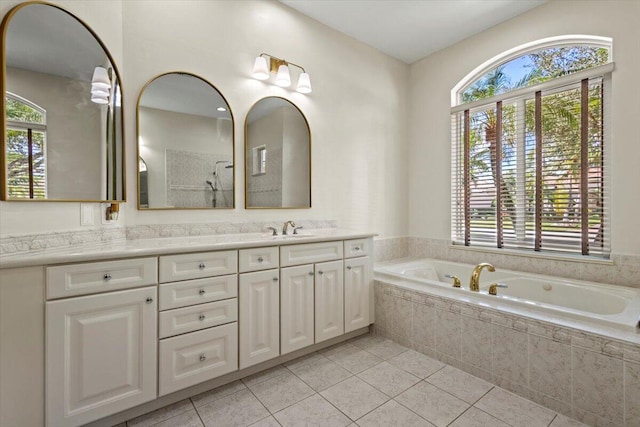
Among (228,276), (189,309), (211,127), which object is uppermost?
(211,127)

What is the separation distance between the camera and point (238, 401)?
5.82 feet

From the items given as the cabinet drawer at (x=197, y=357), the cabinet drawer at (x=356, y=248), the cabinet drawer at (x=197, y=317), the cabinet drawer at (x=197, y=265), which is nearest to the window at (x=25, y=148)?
the cabinet drawer at (x=197, y=265)

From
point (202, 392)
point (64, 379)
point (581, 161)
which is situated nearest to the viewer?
point (64, 379)

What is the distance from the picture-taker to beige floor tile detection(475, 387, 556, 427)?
1.61 meters

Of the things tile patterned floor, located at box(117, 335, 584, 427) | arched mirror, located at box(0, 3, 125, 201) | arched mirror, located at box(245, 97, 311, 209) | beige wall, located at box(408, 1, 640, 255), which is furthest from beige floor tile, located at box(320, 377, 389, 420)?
beige wall, located at box(408, 1, 640, 255)

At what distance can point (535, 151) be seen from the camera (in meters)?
2.78

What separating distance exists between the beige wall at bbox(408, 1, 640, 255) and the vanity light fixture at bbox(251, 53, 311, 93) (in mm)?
1562

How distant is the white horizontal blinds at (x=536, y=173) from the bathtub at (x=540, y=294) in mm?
337

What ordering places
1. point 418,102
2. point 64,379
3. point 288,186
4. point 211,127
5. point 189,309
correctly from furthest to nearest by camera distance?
point 418,102, point 288,186, point 211,127, point 189,309, point 64,379

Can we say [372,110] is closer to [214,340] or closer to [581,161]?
[581,161]

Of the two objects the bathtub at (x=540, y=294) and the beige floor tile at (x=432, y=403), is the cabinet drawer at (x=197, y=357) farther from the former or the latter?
the bathtub at (x=540, y=294)

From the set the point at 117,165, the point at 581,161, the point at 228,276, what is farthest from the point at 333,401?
the point at 581,161

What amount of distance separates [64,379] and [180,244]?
29.9 inches

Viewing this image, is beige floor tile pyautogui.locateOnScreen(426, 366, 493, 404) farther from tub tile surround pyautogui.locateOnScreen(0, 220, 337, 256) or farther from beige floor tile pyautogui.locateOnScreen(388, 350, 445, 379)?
tub tile surround pyautogui.locateOnScreen(0, 220, 337, 256)
